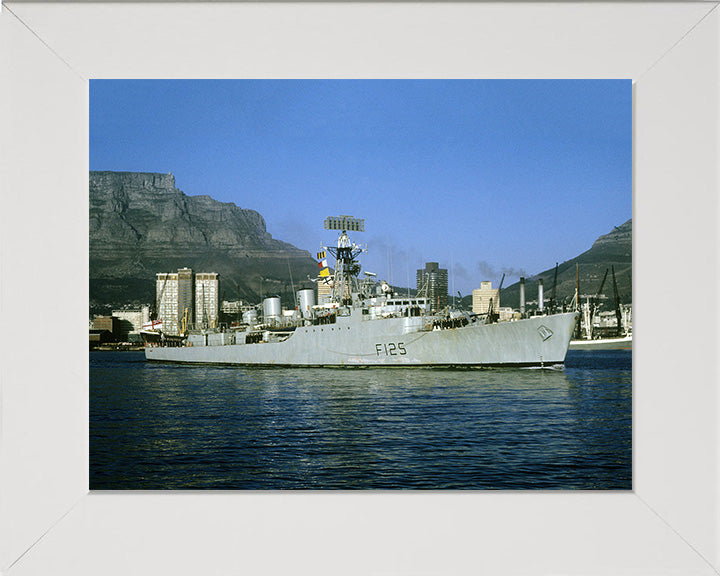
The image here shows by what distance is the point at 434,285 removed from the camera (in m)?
16.1

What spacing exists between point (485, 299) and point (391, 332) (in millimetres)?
2885

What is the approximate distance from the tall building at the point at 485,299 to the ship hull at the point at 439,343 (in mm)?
875

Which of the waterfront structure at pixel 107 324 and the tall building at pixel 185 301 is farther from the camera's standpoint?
the waterfront structure at pixel 107 324

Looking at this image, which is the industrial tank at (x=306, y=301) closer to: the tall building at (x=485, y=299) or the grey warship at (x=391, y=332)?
the grey warship at (x=391, y=332)

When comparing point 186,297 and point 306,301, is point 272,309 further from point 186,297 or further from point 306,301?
point 186,297

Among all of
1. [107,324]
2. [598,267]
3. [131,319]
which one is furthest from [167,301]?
[598,267]

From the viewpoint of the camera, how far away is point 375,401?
38.4 feet

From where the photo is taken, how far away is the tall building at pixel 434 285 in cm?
1584

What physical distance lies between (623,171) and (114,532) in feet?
55.4

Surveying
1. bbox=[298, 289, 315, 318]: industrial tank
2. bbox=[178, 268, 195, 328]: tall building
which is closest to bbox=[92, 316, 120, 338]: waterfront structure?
bbox=[178, 268, 195, 328]: tall building

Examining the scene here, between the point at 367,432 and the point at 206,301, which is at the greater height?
the point at 206,301

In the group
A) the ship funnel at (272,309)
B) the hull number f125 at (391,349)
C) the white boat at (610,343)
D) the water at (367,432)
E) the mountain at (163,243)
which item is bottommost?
the white boat at (610,343)

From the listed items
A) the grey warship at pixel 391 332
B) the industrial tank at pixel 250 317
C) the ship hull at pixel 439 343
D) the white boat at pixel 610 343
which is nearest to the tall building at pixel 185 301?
the industrial tank at pixel 250 317
